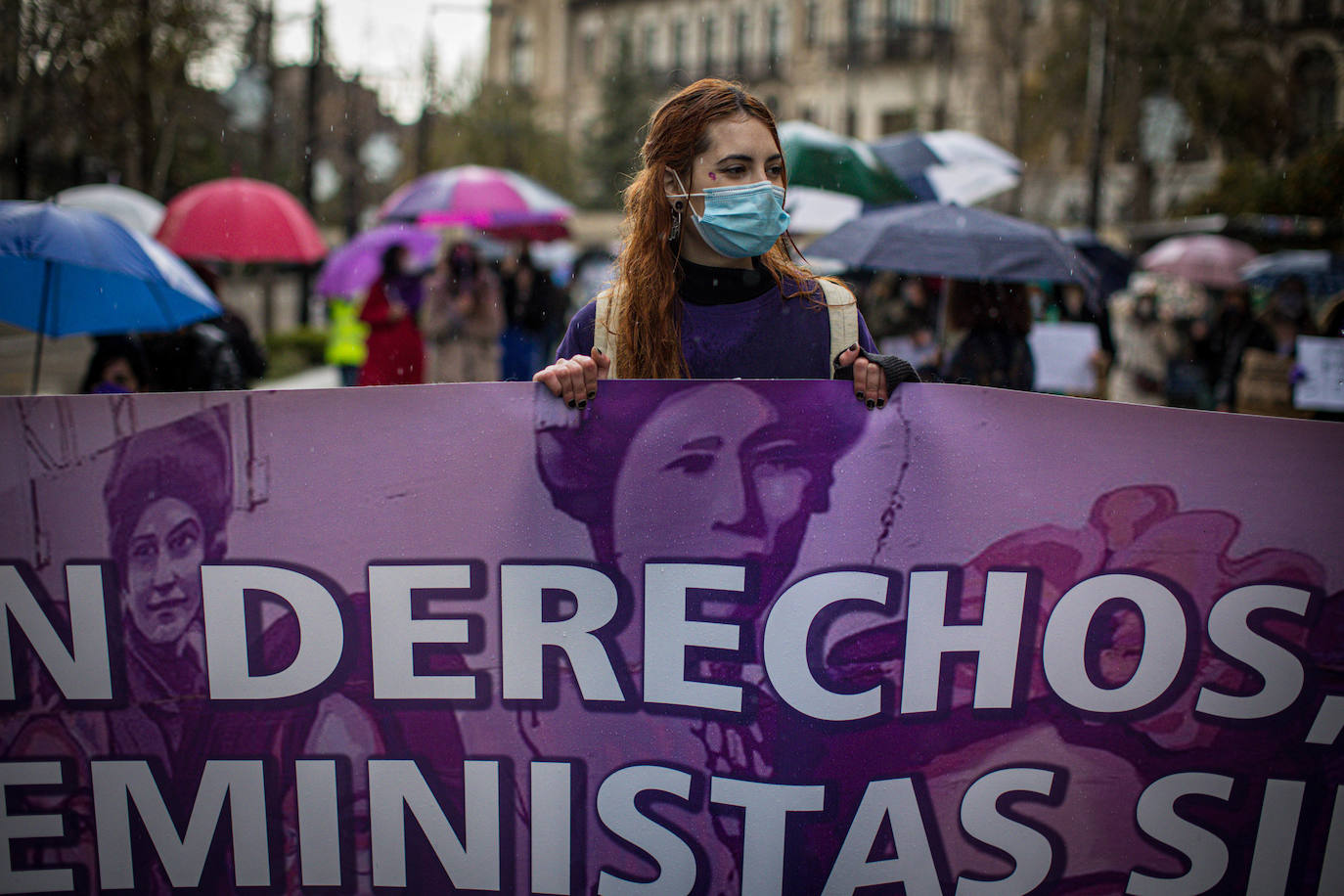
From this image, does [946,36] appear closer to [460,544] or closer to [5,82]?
[5,82]

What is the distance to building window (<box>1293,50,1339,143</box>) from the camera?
39.7 feet

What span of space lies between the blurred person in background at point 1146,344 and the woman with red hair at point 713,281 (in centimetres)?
1274

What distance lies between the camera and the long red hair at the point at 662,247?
7.46 ft

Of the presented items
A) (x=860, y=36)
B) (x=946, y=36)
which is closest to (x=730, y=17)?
(x=860, y=36)

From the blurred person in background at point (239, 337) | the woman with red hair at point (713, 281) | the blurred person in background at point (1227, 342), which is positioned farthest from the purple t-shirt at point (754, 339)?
the blurred person in background at point (1227, 342)

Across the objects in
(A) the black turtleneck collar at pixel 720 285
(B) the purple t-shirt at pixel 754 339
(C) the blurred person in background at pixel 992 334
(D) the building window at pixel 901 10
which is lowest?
Result: (C) the blurred person in background at pixel 992 334

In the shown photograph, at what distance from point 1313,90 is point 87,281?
47.6 feet

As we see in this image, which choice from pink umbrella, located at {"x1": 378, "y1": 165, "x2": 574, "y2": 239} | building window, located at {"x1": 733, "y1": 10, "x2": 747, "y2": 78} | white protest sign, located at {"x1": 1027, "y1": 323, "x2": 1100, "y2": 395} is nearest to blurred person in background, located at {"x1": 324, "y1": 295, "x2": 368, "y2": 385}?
pink umbrella, located at {"x1": 378, "y1": 165, "x2": 574, "y2": 239}

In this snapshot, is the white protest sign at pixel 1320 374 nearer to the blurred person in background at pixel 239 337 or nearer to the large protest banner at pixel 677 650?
the large protest banner at pixel 677 650

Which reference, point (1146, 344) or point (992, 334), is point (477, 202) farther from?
point (1146, 344)

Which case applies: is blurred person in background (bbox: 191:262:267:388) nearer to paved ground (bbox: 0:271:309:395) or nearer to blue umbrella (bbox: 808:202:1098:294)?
paved ground (bbox: 0:271:309:395)

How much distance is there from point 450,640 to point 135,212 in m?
6.70

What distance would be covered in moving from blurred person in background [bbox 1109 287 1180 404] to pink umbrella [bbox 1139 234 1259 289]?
0.41 metres

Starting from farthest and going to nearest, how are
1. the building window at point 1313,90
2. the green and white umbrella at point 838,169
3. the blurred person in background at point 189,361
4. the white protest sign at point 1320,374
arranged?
the building window at point 1313,90 → the green and white umbrella at point 838,169 → the white protest sign at point 1320,374 → the blurred person in background at point 189,361
